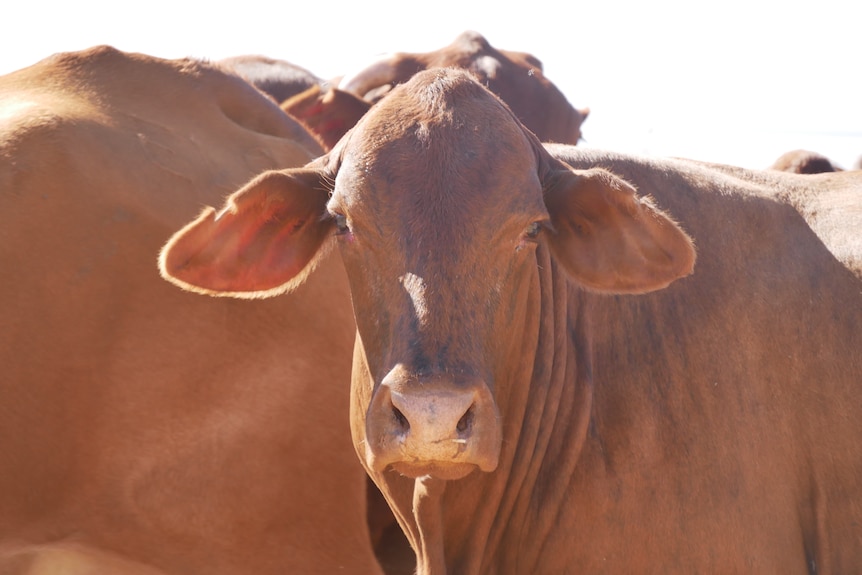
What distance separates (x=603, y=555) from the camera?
3830 mm

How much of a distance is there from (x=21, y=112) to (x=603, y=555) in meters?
3.30

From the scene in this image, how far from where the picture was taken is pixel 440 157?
3.59 meters

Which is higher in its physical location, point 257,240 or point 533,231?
point 533,231

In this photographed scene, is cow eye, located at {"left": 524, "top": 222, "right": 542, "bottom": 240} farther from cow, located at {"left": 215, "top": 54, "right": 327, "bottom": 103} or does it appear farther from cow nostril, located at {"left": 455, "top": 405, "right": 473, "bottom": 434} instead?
cow, located at {"left": 215, "top": 54, "right": 327, "bottom": 103}

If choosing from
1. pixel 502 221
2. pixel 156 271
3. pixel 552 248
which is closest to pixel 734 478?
pixel 552 248

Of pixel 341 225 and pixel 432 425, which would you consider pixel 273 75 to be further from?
pixel 432 425

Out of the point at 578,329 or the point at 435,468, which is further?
the point at 578,329

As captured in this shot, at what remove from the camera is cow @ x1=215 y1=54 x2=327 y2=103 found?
10797mm

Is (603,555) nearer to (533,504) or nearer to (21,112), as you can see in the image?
(533,504)

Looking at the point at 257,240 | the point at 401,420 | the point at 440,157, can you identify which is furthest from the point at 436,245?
the point at 257,240

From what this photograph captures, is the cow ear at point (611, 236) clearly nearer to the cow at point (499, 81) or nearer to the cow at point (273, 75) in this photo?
the cow at point (499, 81)

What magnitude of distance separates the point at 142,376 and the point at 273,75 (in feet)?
21.9

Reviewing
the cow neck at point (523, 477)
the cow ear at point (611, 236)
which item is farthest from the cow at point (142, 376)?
the cow ear at point (611, 236)

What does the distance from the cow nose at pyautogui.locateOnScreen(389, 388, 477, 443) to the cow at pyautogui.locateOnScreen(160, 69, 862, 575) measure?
19 centimetres
